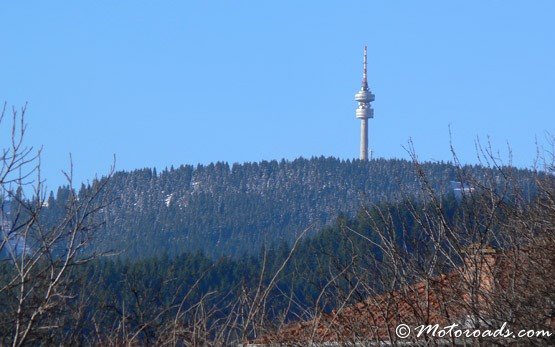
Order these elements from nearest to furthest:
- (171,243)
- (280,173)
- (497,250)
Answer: (497,250) < (171,243) < (280,173)

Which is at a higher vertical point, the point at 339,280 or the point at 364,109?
the point at 364,109

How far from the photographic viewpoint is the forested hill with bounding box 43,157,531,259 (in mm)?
105250

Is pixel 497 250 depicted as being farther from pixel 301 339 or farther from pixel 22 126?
pixel 22 126

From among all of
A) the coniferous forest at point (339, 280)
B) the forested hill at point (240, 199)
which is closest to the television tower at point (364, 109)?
the forested hill at point (240, 199)

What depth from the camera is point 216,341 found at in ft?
28.9

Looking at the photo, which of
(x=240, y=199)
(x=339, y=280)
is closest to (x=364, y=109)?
(x=240, y=199)

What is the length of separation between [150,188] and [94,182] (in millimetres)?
119131

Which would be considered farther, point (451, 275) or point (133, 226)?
point (133, 226)

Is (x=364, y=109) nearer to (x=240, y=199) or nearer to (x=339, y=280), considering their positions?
(x=240, y=199)

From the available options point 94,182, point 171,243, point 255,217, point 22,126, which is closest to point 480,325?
point 94,182

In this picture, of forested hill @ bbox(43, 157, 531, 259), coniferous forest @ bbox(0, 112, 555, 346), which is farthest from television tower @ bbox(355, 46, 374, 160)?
coniferous forest @ bbox(0, 112, 555, 346)

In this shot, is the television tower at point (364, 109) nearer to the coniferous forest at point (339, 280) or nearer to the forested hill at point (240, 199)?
the forested hill at point (240, 199)

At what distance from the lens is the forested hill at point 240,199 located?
4144 inches

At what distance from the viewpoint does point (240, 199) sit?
118938 mm
